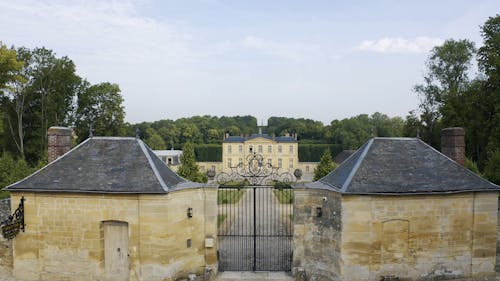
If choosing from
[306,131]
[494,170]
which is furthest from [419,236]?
[306,131]

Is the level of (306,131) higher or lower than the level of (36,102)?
lower

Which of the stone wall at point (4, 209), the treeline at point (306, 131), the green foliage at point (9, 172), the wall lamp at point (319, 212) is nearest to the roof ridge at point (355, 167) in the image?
the wall lamp at point (319, 212)

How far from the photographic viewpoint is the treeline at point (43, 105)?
92.0ft

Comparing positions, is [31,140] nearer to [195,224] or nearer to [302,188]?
[195,224]

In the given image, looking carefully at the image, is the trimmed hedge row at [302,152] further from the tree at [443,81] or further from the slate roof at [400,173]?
the slate roof at [400,173]

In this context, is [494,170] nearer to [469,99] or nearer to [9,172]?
[469,99]

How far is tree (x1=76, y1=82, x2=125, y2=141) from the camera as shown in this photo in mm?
→ 32188

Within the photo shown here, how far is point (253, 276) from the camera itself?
11242 millimetres

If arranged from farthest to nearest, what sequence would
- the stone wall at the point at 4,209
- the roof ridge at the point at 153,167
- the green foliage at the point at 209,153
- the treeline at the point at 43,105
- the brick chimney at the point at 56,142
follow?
the green foliage at the point at 209,153 < the treeline at the point at 43,105 < the stone wall at the point at 4,209 < the brick chimney at the point at 56,142 < the roof ridge at the point at 153,167

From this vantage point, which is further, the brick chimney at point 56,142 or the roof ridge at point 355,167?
the brick chimney at point 56,142

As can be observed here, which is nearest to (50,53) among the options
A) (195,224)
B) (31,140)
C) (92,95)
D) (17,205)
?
(92,95)

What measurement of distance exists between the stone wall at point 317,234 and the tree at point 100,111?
84.7ft

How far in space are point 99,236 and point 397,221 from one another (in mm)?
8725

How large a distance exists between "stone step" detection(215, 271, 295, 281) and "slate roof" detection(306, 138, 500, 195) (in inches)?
118
